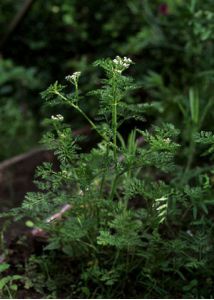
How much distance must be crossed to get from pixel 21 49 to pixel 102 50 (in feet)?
2.52

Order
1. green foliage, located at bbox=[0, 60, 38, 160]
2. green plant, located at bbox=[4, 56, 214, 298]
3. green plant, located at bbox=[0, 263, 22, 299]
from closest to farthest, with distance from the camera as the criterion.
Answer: green plant, located at bbox=[4, 56, 214, 298]
green plant, located at bbox=[0, 263, 22, 299]
green foliage, located at bbox=[0, 60, 38, 160]

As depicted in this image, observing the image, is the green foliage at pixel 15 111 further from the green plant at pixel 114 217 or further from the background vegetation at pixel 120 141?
the green plant at pixel 114 217

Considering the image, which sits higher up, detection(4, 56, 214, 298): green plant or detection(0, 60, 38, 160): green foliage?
detection(0, 60, 38, 160): green foliage

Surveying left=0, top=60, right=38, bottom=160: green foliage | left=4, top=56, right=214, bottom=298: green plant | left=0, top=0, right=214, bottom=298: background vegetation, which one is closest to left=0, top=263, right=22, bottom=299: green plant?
left=0, top=0, right=214, bottom=298: background vegetation

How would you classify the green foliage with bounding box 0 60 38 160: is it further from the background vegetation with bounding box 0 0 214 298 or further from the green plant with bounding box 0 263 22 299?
the green plant with bounding box 0 263 22 299

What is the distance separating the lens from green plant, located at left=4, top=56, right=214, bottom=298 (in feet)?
6.55

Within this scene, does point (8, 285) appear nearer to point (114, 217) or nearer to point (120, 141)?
point (114, 217)

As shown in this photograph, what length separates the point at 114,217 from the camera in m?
Result: 2.25

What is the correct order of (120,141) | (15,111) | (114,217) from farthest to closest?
1. (15,111)
2. (120,141)
3. (114,217)

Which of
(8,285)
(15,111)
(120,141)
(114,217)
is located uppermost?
(15,111)

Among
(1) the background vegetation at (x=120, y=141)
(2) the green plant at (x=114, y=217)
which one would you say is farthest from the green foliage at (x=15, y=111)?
(2) the green plant at (x=114, y=217)

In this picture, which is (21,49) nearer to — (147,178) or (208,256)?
(147,178)

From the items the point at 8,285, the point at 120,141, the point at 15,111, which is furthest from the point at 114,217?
the point at 15,111

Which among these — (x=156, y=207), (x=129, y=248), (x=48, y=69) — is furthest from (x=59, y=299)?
(x=48, y=69)
